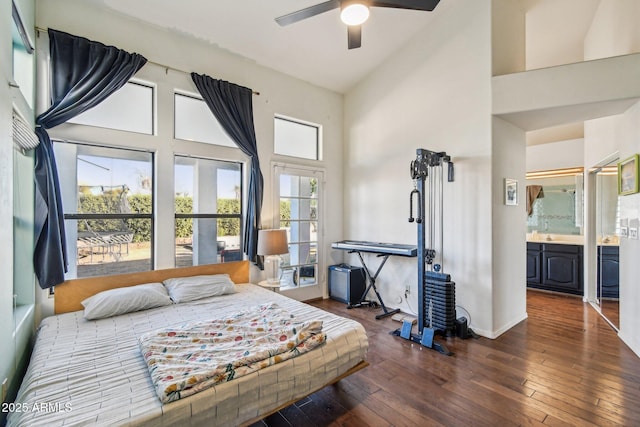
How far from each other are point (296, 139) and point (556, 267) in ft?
16.1

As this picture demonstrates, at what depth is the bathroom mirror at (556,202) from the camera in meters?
5.32

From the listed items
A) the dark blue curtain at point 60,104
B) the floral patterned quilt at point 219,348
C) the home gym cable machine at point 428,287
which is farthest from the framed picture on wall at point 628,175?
the dark blue curtain at point 60,104

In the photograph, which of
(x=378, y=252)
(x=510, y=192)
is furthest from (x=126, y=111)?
(x=510, y=192)

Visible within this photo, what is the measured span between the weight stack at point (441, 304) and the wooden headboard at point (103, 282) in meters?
2.53

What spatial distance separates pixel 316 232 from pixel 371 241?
0.89 m

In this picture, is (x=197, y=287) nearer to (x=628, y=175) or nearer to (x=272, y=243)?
(x=272, y=243)

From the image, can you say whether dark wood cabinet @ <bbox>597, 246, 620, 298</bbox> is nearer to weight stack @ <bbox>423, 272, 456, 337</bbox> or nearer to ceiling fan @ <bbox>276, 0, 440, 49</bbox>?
weight stack @ <bbox>423, 272, 456, 337</bbox>

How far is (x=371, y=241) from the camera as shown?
4688 mm

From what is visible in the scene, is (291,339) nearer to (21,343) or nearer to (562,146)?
(21,343)

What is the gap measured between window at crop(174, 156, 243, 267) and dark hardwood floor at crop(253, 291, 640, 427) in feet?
7.02

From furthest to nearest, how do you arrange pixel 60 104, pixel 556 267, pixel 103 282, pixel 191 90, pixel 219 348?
pixel 556 267 < pixel 191 90 < pixel 103 282 < pixel 60 104 < pixel 219 348

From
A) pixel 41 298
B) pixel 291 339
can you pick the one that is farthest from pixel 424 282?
pixel 41 298

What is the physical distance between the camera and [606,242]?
4.12 metres

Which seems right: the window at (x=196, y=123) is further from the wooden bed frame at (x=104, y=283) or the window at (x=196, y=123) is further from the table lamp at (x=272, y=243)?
the wooden bed frame at (x=104, y=283)
